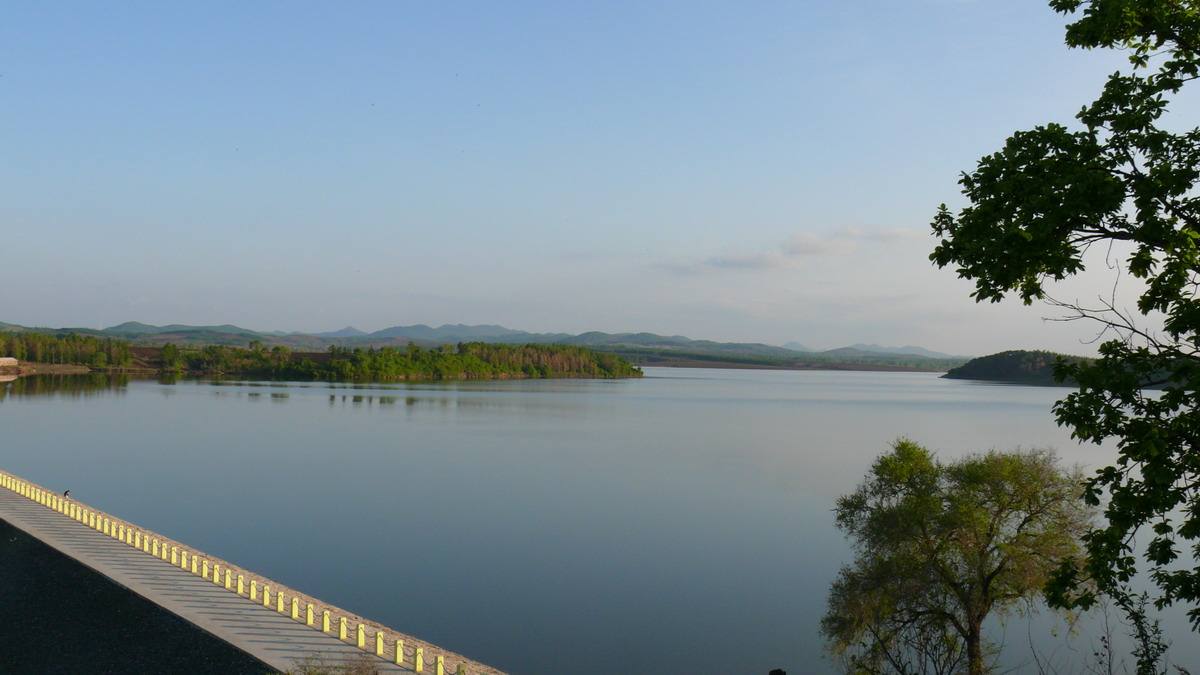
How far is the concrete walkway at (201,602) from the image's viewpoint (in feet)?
44.3

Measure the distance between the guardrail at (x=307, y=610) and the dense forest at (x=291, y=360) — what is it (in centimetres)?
12753

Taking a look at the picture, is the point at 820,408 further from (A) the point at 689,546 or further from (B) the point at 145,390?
(B) the point at 145,390

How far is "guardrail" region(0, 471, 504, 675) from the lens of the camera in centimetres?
1365

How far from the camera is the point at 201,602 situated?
1592 centimetres

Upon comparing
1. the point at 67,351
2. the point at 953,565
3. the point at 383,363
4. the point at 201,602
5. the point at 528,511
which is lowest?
the point at 528,511

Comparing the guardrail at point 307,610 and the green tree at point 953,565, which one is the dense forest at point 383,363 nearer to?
the guardrail at point 307,610

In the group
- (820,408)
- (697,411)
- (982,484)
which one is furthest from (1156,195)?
(820,408)

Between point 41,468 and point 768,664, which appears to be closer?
point 768,664

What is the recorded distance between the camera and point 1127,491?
729 centimetres

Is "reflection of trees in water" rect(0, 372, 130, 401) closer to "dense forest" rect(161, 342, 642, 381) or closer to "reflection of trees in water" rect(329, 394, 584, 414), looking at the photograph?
"reflection of trees in water" rect(329, 394, 584, 414)

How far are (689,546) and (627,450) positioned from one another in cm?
2472

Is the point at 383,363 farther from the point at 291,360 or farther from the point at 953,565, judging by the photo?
the point at 953,565

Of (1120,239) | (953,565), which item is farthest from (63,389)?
(1120,239)

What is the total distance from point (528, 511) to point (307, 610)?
17459 millimetres
